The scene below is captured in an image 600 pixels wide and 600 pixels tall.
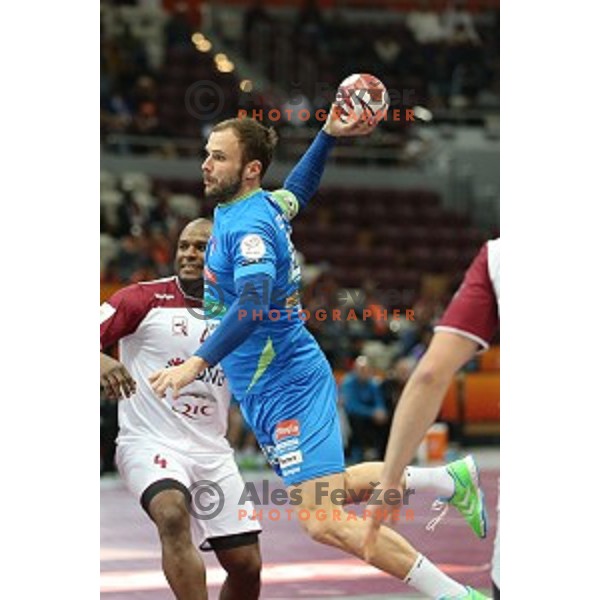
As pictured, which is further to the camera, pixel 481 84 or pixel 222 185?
pixel 481 84

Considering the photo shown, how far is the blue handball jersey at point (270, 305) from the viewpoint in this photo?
6809 mm

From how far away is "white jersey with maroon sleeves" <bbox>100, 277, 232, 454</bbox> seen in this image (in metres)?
7.39

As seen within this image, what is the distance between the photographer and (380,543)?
6.61 metres

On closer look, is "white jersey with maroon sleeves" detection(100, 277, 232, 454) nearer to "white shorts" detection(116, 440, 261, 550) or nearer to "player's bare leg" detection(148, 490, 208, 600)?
"white shorts" detection(116, 440, 261, 550)

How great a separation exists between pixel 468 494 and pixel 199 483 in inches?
43.9

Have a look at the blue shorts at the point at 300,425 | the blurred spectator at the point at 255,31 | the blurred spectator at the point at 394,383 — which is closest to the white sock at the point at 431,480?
the blue shorts at the point at 300,425

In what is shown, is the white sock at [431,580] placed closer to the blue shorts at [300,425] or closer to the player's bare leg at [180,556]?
the blue shorts at [300,425]

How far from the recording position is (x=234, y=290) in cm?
686

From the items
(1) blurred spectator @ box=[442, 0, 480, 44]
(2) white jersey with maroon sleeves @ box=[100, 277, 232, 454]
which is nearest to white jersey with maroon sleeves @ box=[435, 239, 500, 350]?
(2) white jersey with maroon sleeves @ box=[100, 277, 232, 454]

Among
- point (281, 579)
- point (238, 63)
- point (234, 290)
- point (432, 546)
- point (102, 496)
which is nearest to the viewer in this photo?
point (234, 290)

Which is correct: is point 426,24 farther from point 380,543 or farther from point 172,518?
point 380,543

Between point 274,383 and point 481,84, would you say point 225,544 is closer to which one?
point 274,383
